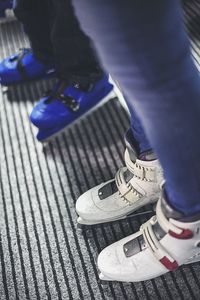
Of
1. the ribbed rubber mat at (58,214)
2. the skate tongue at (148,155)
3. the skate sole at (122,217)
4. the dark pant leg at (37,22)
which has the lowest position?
the ribbed rubber mat at (58,214)

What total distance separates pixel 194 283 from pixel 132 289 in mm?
115

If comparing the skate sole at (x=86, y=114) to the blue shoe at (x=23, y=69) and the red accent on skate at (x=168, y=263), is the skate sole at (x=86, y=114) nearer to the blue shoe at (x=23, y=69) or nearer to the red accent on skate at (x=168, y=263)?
the blue shoe at (x=23, y=69)

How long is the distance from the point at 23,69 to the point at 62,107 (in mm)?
243

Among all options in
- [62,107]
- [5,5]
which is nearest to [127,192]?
[62,107]

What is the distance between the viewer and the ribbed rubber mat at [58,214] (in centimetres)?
74

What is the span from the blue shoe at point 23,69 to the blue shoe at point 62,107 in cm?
17

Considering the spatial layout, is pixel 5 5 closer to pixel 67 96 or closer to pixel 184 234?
pixel 67 96

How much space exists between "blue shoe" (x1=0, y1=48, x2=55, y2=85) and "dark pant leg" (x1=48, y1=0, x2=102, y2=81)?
0.57ft

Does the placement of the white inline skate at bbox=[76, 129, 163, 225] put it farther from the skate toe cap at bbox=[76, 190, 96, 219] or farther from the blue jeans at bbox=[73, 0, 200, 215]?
the blue jeans at bbox=[73, 0, 200, 215]

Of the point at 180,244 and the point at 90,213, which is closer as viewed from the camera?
the point at 180,244

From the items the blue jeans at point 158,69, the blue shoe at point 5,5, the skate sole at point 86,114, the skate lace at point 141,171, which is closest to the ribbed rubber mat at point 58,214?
the skate sole at point 86,114

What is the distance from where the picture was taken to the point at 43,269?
0.79 meters

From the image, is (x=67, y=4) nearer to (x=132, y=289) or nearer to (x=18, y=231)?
(x=18, y=231)

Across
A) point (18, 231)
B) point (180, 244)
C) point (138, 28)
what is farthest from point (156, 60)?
point (18, 231)
